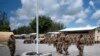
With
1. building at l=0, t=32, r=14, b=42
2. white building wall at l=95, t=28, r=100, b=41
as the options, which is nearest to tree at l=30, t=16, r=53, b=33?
building at l=0, t=32, r=14, b=42

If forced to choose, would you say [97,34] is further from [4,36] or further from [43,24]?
[43,24]

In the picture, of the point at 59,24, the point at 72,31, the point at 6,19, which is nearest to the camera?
the point at 72,31

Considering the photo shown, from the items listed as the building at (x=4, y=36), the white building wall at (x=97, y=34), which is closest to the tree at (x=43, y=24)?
the building at (x=4, y=36)

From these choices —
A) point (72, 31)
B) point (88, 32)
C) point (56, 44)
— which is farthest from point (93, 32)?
point (56, 44)

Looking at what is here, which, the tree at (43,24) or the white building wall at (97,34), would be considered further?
the tree at (43,24)

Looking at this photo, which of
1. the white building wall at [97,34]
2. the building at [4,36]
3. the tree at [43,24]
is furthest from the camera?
the tree at [43,24]

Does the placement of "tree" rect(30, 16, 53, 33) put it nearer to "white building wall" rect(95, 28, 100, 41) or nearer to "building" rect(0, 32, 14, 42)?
"building" rect(0, 32, 14, 42)

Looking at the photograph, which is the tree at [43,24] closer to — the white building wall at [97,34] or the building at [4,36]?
the building at [4,36]

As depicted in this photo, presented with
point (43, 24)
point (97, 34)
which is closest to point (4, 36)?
point (97, 34)

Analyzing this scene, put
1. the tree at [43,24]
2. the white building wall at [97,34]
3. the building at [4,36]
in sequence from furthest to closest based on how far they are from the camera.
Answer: the tree at [43,24]
the building at [4,36]
the white building wall at [97,34]

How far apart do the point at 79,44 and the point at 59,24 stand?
8656 cm

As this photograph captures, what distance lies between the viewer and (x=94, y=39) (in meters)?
56.7

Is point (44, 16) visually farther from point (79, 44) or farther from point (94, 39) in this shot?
point (79, 44)

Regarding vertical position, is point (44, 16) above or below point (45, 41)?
above
